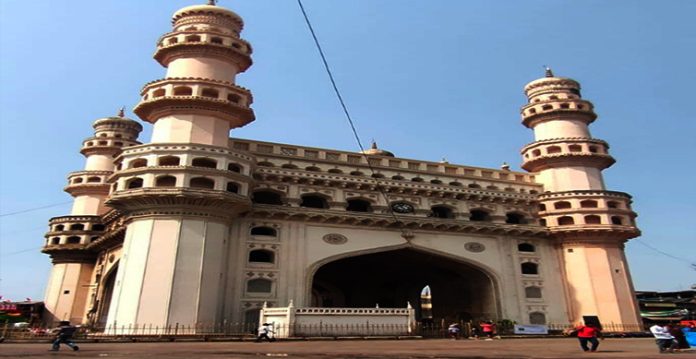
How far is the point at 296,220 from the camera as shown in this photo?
3491 centimetres

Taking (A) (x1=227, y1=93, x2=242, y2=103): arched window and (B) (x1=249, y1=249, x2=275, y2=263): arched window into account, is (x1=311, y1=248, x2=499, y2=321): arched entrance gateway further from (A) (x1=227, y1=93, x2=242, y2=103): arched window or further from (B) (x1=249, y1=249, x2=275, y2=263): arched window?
(A) (x1=227, y1=93, x2=242, y2=103): arched window

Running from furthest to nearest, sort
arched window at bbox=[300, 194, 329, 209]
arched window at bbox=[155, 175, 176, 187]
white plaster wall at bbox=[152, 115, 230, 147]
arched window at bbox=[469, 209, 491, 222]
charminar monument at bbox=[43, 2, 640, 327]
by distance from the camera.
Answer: arched window at bbox=[469, 209, 491, 222], arched window at bbox=[300, 194, 329, 209], white plaster wall at bbox=[152, 115, 230, 147], arched window at bbox=[155, 175, 176, 187], charminar monument at bbox=[43, 2, 640, 327]

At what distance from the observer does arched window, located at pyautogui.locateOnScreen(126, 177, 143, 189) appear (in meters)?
31.7

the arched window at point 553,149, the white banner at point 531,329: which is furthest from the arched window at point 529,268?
A: the arched window at point 553,149

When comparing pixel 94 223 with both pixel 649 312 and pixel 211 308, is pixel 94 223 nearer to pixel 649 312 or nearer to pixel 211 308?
pixel 211 308

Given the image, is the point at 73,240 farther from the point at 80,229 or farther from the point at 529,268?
the point at 529,268

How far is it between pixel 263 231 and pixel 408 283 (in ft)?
72.8

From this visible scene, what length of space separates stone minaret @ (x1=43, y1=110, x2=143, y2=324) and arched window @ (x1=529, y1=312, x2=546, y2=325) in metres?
38.1

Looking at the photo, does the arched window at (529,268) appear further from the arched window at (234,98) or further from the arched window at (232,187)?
the arched window at (234,98)

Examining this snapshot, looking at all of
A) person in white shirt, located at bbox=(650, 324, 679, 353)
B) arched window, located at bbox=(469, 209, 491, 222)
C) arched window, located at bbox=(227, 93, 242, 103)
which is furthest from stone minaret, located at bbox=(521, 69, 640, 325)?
arched window, located at bbox=(227, 93, 242, 103)

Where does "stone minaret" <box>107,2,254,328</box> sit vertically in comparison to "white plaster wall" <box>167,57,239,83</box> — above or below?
below

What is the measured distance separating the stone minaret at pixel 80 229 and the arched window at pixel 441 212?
99.8ft

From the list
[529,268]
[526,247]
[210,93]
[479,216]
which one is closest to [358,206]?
[479,216]

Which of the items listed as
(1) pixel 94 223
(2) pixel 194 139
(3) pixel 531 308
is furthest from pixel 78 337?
(3) pixel 531 308
